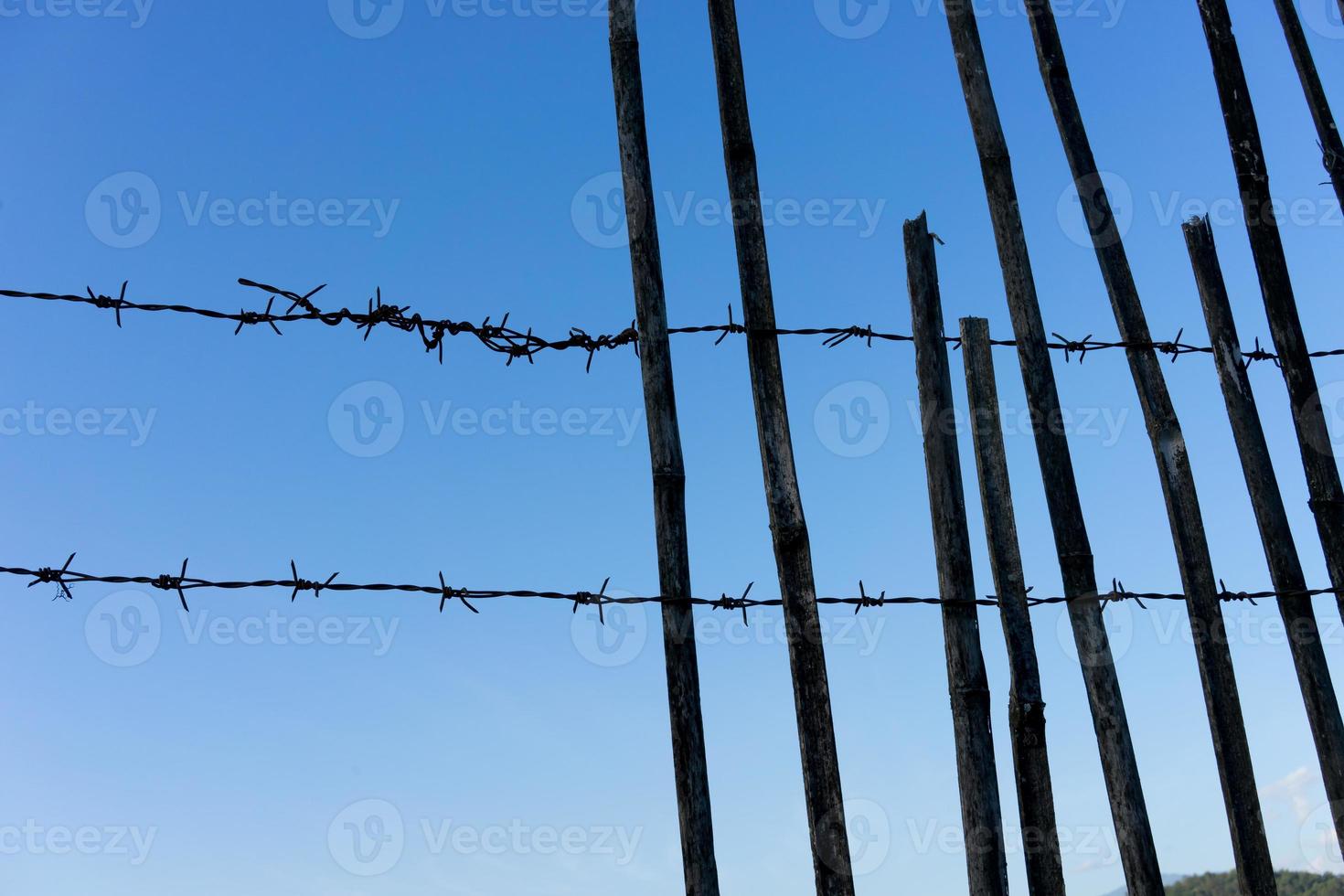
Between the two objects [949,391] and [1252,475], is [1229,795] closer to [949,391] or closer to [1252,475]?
[1252,475]

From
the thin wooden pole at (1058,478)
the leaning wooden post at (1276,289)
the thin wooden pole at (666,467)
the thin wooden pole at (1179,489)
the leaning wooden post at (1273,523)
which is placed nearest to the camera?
the thin wooden pole at (666,467)

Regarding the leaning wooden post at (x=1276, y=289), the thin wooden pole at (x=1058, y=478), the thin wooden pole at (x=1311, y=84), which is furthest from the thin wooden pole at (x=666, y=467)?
the thin wooden pole at (x=1311, y=84)

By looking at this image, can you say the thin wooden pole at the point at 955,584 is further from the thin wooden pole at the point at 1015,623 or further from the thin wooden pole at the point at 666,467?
the thin wooden pole at the point at 666,467

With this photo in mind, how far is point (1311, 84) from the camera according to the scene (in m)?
6.32

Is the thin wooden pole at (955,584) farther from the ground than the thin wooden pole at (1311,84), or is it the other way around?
the thin wooden pole at (1311,84)

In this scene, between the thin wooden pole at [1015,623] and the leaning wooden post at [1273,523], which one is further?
the leaning wooden post at [1273,523]

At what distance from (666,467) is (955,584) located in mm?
1266

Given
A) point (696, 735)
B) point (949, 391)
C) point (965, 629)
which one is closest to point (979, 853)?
point (965, 629)

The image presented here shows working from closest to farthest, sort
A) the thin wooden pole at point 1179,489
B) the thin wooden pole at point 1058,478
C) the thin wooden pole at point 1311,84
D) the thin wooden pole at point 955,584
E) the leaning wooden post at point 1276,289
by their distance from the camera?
the thin wooden pole at point 955,584 → the thin wooden pole at point 1058,478 → the thin wooden pole at point 1179,489 → the leaning wooden post at point 1276,289 → the thin wooden pole at point 1311,84

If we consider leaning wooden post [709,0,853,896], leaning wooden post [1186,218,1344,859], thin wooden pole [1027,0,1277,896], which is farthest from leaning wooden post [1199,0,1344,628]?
leaning wooden post [709,0,853,896]

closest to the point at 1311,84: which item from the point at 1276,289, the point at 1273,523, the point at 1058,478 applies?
the point at 1276,289

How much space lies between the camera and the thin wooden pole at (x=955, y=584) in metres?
4.34

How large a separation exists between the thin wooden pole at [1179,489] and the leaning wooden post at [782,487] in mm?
1822

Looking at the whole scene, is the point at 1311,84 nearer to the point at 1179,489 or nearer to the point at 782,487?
the point at 1179,489
